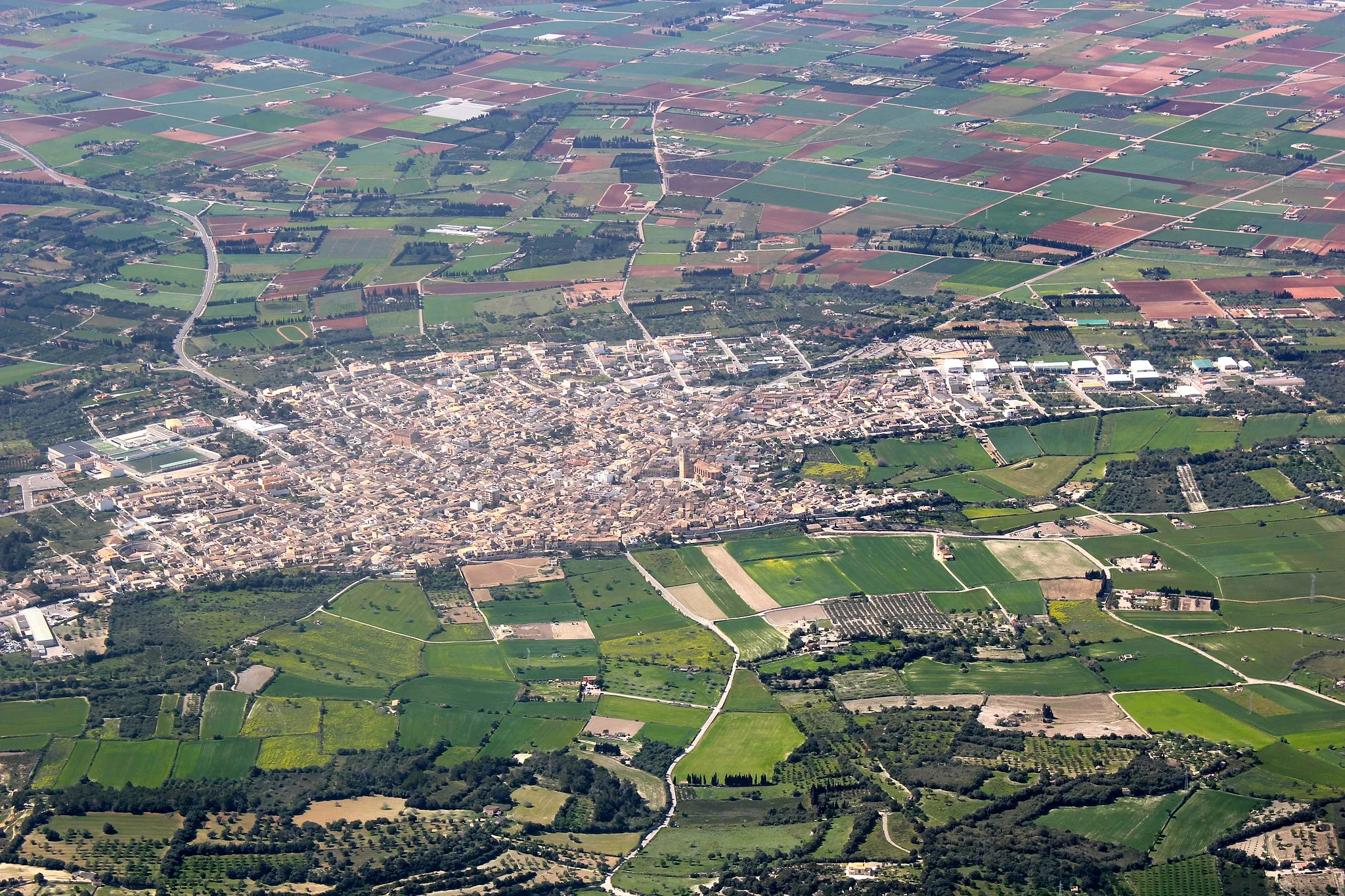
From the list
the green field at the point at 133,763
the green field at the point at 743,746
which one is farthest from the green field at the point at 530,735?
the green field at the point at 133,763

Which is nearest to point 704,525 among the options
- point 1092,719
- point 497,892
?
point 1092,719

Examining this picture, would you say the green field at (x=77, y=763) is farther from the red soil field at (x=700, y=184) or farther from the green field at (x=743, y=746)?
the red soil field at (x=700, y=184)

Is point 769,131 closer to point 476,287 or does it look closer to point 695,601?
point 476,287

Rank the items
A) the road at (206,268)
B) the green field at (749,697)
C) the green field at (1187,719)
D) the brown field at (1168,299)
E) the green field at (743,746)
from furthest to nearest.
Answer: the brown field at (1168,299)
the road at (206,268)
the green field at (749,697)
the green field at (743,746)
the green field at (1187,719)

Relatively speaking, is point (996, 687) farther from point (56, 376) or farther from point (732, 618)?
point (56, 376)

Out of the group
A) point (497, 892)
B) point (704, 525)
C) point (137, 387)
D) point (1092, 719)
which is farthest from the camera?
point (137, 387)

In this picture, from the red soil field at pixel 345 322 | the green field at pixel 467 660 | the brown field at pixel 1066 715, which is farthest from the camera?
the red soil field at pixel 345 322
